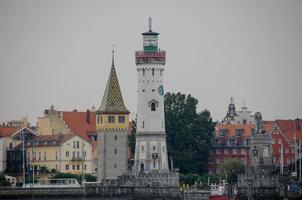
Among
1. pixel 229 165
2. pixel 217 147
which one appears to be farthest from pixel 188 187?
pixel 217 147

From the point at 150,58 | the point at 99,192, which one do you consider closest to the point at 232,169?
the point at 150,58

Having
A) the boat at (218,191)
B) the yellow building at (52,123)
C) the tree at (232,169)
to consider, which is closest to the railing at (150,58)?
the boat at (218,191)

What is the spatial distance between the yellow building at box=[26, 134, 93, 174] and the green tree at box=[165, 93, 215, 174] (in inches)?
385

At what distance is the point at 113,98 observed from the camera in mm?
170000

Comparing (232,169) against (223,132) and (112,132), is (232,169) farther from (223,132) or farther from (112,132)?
(223,132)

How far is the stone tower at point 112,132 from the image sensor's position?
550ft

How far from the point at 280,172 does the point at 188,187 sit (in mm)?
9257

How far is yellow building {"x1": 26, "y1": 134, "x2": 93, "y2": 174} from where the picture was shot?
184625mm

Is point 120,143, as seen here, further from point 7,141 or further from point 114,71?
point 7,141

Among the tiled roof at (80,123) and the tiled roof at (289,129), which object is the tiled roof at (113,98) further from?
the tiled roof at (289,129)

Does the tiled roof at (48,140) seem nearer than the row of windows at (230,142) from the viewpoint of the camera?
Yes

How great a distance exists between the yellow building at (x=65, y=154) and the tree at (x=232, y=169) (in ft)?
52.1

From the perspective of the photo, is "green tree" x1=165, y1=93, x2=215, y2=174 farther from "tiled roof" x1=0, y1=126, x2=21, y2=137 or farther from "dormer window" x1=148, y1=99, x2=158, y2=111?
"tiled roof" x1=0, y1=126, x2=21, y2=137

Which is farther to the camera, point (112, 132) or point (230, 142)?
point (230, 142)
